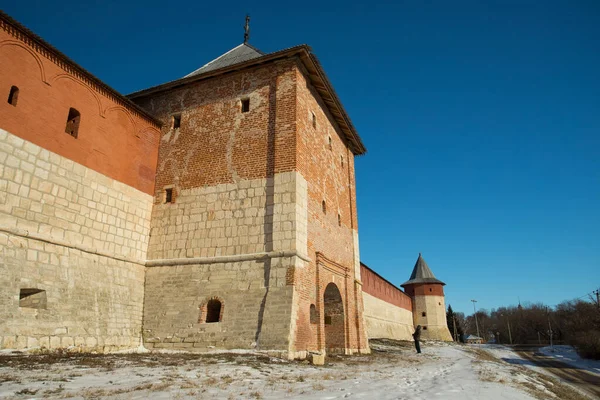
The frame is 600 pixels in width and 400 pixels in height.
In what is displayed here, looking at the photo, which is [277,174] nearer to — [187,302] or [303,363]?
[187,302]

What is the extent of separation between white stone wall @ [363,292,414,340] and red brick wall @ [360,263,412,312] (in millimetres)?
374

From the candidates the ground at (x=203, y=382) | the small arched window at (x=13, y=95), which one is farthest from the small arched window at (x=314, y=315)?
the small arched window at (x=13, y=95)

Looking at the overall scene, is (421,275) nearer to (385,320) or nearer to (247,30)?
(385,320)

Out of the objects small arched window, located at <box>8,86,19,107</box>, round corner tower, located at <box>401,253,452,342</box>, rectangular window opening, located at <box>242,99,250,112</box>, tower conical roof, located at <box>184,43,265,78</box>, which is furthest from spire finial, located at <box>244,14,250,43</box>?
round corner tower, located at <box>401,253,452,342</box>

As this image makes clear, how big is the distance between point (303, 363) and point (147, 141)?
327 inches

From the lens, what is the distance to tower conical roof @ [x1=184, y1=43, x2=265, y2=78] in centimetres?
1448

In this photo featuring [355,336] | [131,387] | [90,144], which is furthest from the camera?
[355,336]

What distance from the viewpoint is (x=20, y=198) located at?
9109 millimetres

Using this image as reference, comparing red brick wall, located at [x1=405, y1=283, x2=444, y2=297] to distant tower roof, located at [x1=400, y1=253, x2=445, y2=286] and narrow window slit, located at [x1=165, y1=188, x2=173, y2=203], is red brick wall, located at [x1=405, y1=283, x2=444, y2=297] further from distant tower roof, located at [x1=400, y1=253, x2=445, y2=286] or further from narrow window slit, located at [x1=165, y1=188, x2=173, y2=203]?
narrow window slit, located at [x1=165, y1=188, x2=173, y2=203]

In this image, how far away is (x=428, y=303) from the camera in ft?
143

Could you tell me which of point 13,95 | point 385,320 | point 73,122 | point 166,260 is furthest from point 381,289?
point 13,95

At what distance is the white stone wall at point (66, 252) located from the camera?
875cm

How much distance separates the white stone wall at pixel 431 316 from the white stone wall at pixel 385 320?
2936 millimetres

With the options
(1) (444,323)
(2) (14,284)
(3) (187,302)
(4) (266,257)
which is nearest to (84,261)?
(2) (14,284)
